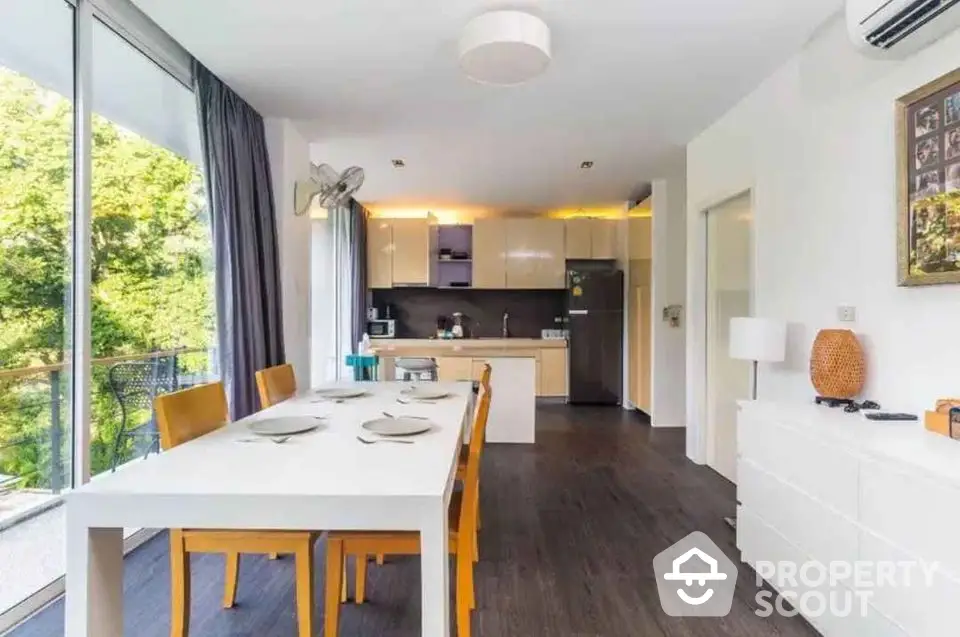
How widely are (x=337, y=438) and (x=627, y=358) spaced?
18.3ft

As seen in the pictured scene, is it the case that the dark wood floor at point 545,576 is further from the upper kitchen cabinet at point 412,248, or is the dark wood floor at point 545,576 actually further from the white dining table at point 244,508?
the upper kitchen cabinet at point 412,248

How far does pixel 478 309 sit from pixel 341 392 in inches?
202

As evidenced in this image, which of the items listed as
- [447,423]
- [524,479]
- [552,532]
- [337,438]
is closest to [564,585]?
[552,532]

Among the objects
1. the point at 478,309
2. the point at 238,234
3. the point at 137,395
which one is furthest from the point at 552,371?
the point at 137,395

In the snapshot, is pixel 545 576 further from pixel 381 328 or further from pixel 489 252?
pixel 381 328

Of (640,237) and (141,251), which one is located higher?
(640,237)

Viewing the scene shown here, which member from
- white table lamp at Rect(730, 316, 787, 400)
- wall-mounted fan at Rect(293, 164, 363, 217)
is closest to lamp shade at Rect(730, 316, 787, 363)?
white table lamp at Rect(730, 316, 787, 400)

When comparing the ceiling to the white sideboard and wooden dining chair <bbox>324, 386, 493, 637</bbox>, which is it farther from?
wooden dining chair <bbox>324, 386, 493, 637</bbox>

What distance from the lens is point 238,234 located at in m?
3.24

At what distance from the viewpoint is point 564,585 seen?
2375 millimetres

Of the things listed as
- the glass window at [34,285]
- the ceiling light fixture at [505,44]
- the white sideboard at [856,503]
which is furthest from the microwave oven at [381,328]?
the white sideboard at [856,503]

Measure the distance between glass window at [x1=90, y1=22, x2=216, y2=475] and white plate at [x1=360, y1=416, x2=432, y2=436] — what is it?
1.44 metres

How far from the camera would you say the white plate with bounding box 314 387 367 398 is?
106 inches

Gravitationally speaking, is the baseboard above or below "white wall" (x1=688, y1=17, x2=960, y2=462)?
below
